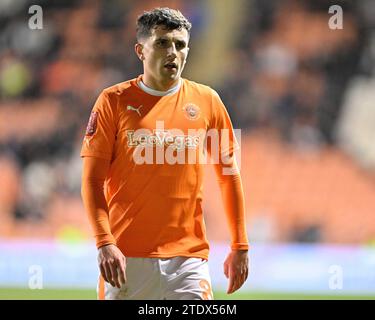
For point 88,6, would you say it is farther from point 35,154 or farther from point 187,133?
point 187,133

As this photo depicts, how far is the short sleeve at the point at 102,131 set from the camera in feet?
11.8

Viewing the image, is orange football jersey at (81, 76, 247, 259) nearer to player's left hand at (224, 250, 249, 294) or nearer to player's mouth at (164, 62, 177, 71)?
player's left hand at (224, 250, 249, 294)

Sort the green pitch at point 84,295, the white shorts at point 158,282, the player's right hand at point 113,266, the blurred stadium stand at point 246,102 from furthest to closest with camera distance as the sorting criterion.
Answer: the blurred stadium stand at point 246,102, the green pitch at point 84,295, the white shorts at point 158,282, the player's right hand at point 113,266

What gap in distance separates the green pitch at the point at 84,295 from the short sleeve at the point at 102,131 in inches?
155

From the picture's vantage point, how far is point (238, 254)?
364cm

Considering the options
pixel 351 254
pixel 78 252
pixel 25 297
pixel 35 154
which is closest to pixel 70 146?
pixel 35 154

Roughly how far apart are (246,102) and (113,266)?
6.69m

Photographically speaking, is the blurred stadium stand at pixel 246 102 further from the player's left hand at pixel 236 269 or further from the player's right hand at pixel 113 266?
the player's right hand at pixel 113 266

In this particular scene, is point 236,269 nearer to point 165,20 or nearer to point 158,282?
point 158,282

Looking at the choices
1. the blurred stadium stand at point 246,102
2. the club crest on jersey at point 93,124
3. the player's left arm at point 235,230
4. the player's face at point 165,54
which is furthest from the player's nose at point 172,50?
the blurred stadium stand at point 246,102

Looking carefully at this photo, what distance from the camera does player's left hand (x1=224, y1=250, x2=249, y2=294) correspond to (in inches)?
142

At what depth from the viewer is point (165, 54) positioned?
3.65 m

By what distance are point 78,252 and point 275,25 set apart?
12.9 feet

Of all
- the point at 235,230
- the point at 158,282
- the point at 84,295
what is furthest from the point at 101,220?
the point at 84,295
